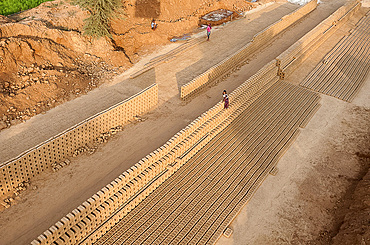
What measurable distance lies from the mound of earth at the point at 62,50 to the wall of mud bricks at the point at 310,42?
1020cm

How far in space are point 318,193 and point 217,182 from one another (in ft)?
14.7

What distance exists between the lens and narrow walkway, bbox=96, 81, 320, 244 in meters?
11.2

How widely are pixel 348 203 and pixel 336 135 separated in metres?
5.19

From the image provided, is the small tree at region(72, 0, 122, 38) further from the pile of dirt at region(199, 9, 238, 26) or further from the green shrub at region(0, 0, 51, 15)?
the pile of dirt at region(199, 9, 238, 26)

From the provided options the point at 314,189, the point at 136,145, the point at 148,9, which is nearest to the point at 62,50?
the point at 148,9

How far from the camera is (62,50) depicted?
2125cm

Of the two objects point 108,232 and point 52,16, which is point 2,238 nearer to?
point 108,232

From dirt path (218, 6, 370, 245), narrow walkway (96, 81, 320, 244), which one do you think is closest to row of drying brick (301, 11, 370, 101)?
dirt path (218, 6, 370, 245)

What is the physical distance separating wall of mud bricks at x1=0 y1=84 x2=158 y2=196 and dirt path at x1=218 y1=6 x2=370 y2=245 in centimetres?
825

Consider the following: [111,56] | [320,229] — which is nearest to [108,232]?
[320,229]

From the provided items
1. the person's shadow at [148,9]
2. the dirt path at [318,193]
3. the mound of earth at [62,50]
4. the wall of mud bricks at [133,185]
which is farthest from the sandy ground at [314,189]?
the person's shadow at [148,9]

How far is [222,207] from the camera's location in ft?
40.2

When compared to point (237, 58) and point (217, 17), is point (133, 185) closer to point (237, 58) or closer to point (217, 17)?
point (237, 58)

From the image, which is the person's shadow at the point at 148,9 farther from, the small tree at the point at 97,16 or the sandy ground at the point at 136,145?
the sandy ground at the point at 136,145
